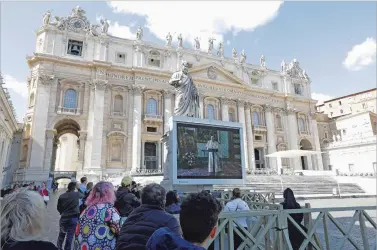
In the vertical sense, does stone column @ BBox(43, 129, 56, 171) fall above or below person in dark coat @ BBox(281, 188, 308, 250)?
above

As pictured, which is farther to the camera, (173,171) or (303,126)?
(303,126)

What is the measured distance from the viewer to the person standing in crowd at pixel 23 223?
4.88ft

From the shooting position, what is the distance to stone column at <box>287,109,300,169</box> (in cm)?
3366

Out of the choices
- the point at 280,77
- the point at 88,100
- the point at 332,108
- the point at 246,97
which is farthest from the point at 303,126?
the point at 88,100

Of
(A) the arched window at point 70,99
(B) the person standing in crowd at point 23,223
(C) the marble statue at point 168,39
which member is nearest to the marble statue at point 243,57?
(C) the marble statue at point 168,39

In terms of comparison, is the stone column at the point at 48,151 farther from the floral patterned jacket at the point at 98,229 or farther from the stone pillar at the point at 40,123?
the floral patterned jacket at the point at 98,229

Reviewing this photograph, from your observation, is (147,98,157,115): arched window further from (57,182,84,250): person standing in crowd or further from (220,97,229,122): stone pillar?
(57,182,84,250): person standing in crowd

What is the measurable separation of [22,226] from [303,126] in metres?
40.7

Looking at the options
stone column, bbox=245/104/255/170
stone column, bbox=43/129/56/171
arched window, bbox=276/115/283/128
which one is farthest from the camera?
arched window, bbox=276/115/283/128

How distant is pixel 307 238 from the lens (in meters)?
3.52

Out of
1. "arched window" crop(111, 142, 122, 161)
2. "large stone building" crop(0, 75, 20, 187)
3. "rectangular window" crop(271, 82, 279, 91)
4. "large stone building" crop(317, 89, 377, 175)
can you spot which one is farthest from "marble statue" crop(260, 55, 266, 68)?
"large stone building" crop(0, 75, 20, 187)

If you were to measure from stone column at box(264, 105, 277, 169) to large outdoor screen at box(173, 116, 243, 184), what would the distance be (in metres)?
24.4

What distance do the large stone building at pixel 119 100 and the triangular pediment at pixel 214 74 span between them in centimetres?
13

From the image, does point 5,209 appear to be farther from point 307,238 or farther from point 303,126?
point 303,126
